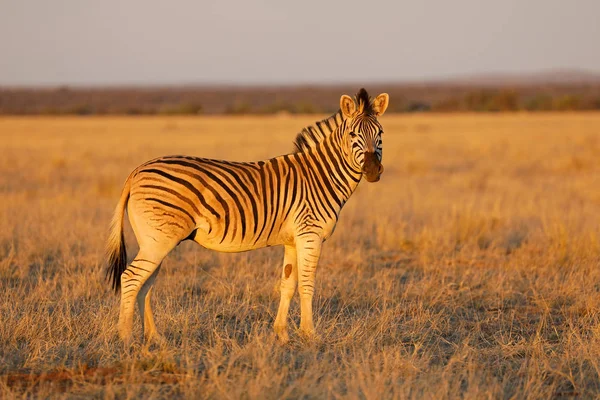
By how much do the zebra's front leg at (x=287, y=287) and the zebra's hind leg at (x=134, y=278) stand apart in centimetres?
114

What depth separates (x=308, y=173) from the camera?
6.23 m

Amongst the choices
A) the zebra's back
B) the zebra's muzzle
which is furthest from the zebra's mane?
the zebra's muzzle

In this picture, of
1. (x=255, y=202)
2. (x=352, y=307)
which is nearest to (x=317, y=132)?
(x=255, y=202)

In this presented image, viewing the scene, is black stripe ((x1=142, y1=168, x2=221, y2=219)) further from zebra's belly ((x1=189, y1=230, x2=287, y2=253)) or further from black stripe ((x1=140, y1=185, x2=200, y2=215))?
zebra's belly ((x1=189, y1=230, x2=287, y2=253))

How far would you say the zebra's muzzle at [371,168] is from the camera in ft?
18.9

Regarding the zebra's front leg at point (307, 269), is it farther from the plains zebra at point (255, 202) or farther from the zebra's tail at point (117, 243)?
the zebra's tail at point (117, 243)

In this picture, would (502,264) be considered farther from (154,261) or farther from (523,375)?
(154,261)

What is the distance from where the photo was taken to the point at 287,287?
6258mm

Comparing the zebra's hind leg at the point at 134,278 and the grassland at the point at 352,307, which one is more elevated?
the zebra's hind leg at the point at 134,278

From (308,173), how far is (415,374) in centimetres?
204

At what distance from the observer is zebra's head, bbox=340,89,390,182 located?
582cm

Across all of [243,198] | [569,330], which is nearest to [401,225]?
[569,330]

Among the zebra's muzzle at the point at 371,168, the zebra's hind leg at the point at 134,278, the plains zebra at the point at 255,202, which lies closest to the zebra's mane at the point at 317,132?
the plains zebra at the point at 255,202

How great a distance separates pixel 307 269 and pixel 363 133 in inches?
49.8
